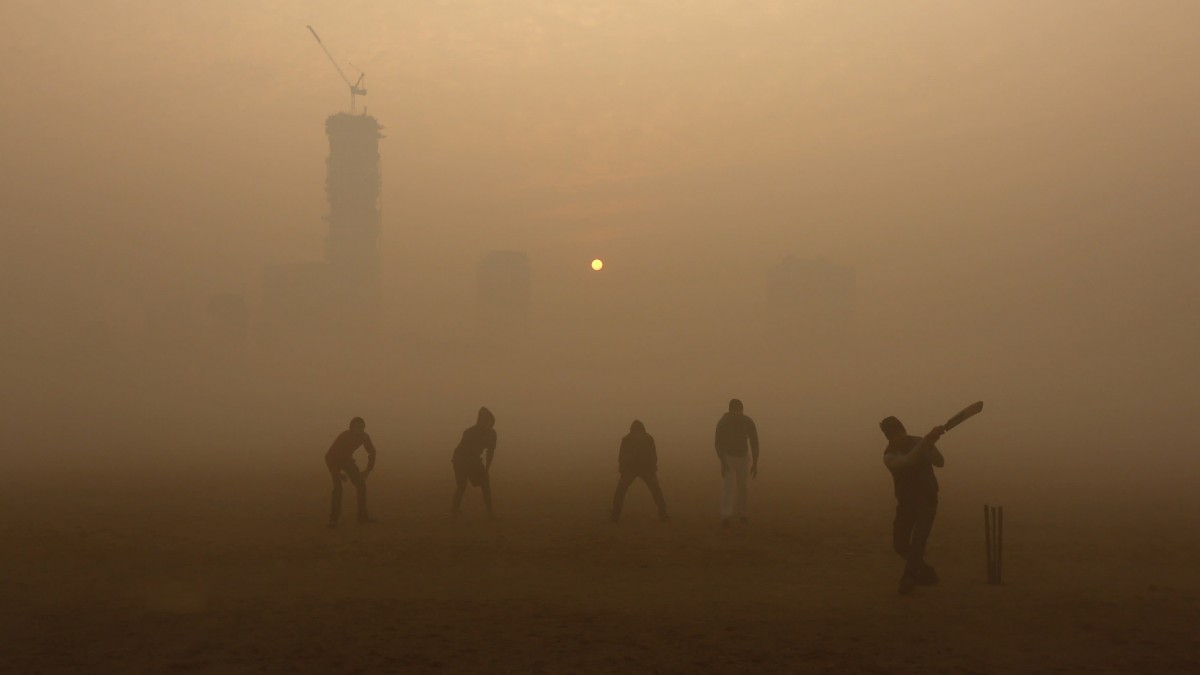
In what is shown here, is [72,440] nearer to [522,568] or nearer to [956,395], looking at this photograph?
[522,568]

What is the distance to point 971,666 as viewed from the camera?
7000mm

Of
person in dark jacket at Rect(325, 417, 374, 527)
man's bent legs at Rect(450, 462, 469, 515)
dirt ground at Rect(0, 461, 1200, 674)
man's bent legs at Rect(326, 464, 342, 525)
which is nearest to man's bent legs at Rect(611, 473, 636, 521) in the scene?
dirt ground at Rect(0, 461, 1200, 674)

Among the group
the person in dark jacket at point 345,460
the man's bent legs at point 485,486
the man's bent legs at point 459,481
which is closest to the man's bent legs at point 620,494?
the man's bent legs at point 485,486

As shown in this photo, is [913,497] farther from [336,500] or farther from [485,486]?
[336,500]

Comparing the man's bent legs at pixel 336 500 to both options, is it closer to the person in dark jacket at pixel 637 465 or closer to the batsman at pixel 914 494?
the person in dark jacket at pixel 637 465

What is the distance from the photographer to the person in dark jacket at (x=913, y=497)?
938 centimetres

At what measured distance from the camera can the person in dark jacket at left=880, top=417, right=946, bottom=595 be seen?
30.8ft

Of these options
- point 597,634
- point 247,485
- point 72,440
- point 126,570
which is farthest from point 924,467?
point 72,440

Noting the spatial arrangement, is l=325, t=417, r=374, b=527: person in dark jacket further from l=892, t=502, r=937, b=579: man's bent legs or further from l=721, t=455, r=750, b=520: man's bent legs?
l=892, t=502, r=937, b=579: man's bent legs

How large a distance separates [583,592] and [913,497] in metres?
3.41

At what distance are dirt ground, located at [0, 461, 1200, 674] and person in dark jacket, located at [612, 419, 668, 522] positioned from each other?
41 centimetres

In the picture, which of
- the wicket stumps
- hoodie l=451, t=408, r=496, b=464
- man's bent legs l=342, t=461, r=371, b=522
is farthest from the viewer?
hoodie l=451, t=408, r=496, b=464

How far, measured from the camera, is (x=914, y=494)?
948cm

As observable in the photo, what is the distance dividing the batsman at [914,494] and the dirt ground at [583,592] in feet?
0.74
